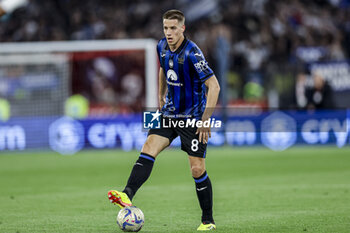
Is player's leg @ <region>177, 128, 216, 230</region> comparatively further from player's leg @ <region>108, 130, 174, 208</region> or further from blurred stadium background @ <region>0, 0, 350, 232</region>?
blurred stadium background @ <region>0, 0, 350, 232</region>

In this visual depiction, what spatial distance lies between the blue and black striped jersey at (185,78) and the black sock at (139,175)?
544 millimetres

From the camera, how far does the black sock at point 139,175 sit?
6762 mm

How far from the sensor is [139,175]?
6840 millimetres

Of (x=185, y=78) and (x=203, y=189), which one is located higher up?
(x=185, y=78)

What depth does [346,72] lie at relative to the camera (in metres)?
20.3

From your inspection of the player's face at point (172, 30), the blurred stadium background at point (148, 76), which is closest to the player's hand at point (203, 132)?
the player's face at point (172, 30)

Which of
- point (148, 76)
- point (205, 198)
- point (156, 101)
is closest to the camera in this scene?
point (205, 198)

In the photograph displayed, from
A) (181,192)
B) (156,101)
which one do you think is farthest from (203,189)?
(156,101)

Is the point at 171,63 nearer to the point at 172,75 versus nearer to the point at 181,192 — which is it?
the point at 172,75

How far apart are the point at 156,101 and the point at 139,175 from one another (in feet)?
40.0

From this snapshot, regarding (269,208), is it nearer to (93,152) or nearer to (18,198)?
(18,198)

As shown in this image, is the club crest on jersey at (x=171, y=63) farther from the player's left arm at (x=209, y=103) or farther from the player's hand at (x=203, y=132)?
the player's hand at (x=203, y=132)

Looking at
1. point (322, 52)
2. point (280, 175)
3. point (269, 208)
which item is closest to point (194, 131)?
point (269, 208)

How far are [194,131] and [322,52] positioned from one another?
16.7 m
